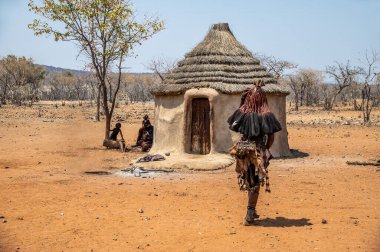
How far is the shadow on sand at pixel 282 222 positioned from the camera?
21.0 ft

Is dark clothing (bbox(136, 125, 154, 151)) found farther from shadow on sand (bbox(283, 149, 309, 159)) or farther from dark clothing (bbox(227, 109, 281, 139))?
dark clothing (bbox(227, 109, 281, 139))

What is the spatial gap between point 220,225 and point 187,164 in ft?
19.2

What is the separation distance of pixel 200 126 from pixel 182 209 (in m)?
6.35

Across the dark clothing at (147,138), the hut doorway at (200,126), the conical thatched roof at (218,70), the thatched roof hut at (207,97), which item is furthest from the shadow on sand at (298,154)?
the dark clothing at (147,138)

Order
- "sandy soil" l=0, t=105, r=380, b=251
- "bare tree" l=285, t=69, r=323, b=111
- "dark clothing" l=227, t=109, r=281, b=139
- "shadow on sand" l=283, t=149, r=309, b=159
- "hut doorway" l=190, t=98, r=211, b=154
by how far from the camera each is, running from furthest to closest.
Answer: "bare tree" l=285, t=69, r=323, b=111 < "shadow on sand" l=283, t=149, r=309, b=159 < "hut doorway" l=190, t=98, r=211, b=154 < "dark clothing" l=227, t=109, r=281, b=139 < "sandy soil" l=0, t=105, r=380, b=251

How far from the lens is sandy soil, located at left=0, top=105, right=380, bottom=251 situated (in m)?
5.67

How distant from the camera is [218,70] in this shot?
548 inches

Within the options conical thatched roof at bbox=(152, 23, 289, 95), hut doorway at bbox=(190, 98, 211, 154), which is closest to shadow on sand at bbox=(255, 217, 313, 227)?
hut doorway at bbox=(190, 98, 211, 154)

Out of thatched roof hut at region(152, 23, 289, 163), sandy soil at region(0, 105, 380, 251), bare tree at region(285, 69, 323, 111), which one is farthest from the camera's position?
bare tree at region(285, 69, 323, 111)

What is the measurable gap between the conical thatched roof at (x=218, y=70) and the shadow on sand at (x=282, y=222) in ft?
22.6

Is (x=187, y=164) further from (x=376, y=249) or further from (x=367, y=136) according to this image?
(x=367, y=136)

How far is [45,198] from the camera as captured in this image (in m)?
8.19

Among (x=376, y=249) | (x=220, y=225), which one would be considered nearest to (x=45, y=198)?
(x=220, y=225)

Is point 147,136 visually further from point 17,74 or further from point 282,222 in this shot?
point 17,74
